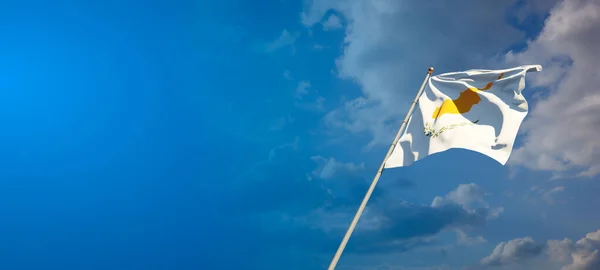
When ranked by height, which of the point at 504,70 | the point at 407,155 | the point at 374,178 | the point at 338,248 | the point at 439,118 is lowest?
the point at 338,248

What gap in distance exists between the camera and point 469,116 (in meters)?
21.2

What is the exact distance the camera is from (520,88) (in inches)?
816

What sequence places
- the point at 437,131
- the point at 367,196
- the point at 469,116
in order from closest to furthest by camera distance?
1. the point at 367,196
2. the point at 437,131
3. the point at 469,116

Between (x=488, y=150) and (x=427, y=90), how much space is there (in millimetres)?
4336

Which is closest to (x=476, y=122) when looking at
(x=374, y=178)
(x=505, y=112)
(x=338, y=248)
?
(x=505, y=112)

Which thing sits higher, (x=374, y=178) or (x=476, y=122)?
(x=476, y=122)

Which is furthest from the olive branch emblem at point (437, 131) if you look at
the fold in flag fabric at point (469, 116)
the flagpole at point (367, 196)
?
the flagpole at point (367, 196)

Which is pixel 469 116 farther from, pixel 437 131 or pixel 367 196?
pixel 367 196

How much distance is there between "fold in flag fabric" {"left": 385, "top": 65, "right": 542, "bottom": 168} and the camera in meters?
20.2

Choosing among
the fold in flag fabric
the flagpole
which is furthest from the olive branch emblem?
the flagpole

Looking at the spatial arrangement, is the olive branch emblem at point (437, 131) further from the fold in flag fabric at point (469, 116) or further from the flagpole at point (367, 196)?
the flagpole at point (367, 196)

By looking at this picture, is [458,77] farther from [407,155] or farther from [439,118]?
[407,155]

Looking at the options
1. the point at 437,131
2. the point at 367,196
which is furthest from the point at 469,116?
the point at 367,196

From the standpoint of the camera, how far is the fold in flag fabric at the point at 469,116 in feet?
66.1
